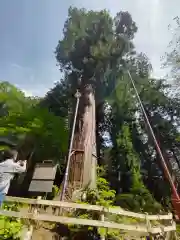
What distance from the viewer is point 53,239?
665 centimetres

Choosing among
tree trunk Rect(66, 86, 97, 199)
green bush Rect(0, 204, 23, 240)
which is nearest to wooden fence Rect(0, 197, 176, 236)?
green bush Rect(0, 204, 23, 240)

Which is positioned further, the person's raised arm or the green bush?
the green bush

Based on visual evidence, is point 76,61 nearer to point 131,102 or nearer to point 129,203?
point 131,102

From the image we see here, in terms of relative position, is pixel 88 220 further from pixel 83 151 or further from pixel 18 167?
pixel 83 151

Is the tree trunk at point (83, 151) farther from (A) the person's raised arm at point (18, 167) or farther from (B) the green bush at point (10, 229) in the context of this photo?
(A) the person's raised arm at point (18, 167)

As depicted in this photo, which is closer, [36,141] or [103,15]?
[36,141]

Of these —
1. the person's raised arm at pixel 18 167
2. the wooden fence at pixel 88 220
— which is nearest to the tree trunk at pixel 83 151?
the wooden fence at pixel 88 220

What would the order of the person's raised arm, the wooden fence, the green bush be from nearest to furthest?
1. the person's raised arm
2. the wooden fence
3. the green bush

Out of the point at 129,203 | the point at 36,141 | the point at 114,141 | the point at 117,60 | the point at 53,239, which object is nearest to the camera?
the point at 53,239

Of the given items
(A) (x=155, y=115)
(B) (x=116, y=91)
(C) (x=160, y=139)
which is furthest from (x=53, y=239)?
(A) (x=155, y=115)

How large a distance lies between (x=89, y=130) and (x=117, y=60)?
5494mm

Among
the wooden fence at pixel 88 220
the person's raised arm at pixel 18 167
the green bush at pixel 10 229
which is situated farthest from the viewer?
the green bush at pixel 10 229

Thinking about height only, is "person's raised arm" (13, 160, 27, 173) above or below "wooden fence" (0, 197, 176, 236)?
above

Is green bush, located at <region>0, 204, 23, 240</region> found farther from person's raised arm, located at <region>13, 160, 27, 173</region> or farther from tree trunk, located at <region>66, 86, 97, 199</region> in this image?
tree trunk, located at <region>66, 86, 97, 199</region>
